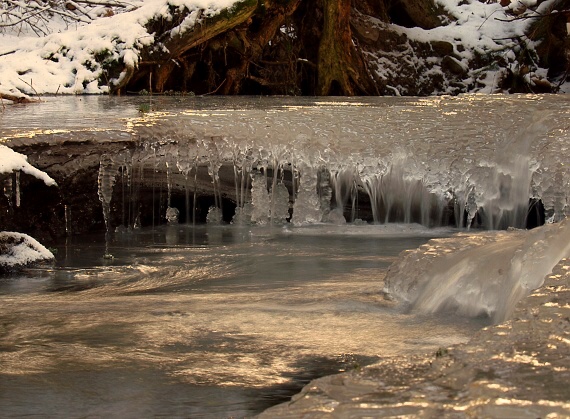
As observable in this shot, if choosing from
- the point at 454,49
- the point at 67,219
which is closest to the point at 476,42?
the point at 454,49

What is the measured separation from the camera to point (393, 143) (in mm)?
6883

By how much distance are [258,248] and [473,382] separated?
12.0 ft

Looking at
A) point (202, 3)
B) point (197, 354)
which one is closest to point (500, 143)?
point (197, 354)

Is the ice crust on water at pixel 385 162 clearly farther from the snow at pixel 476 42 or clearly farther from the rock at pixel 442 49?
the rock at pixel 442 49

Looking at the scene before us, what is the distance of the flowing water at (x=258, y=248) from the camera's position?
319 cm

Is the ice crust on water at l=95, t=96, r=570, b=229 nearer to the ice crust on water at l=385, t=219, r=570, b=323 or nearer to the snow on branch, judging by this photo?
the ice crust on water at l=385, t=219, r=570, b=323

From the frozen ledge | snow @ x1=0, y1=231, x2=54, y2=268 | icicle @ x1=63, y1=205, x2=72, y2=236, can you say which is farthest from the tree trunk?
the frozen ledge

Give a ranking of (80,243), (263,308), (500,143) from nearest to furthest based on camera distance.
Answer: (263,308)
(80,243)
(500,143)

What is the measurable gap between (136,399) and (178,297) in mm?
1553

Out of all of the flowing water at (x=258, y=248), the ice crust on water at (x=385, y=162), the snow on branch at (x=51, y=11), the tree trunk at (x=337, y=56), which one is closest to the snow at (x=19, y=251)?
the flowing water at (x=258, y=248)

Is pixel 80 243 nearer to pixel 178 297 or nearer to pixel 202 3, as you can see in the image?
pixel 178 297

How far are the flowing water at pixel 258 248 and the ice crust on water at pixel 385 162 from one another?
0.01m

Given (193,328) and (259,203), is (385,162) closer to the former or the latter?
(259,203)

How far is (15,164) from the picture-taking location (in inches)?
227
